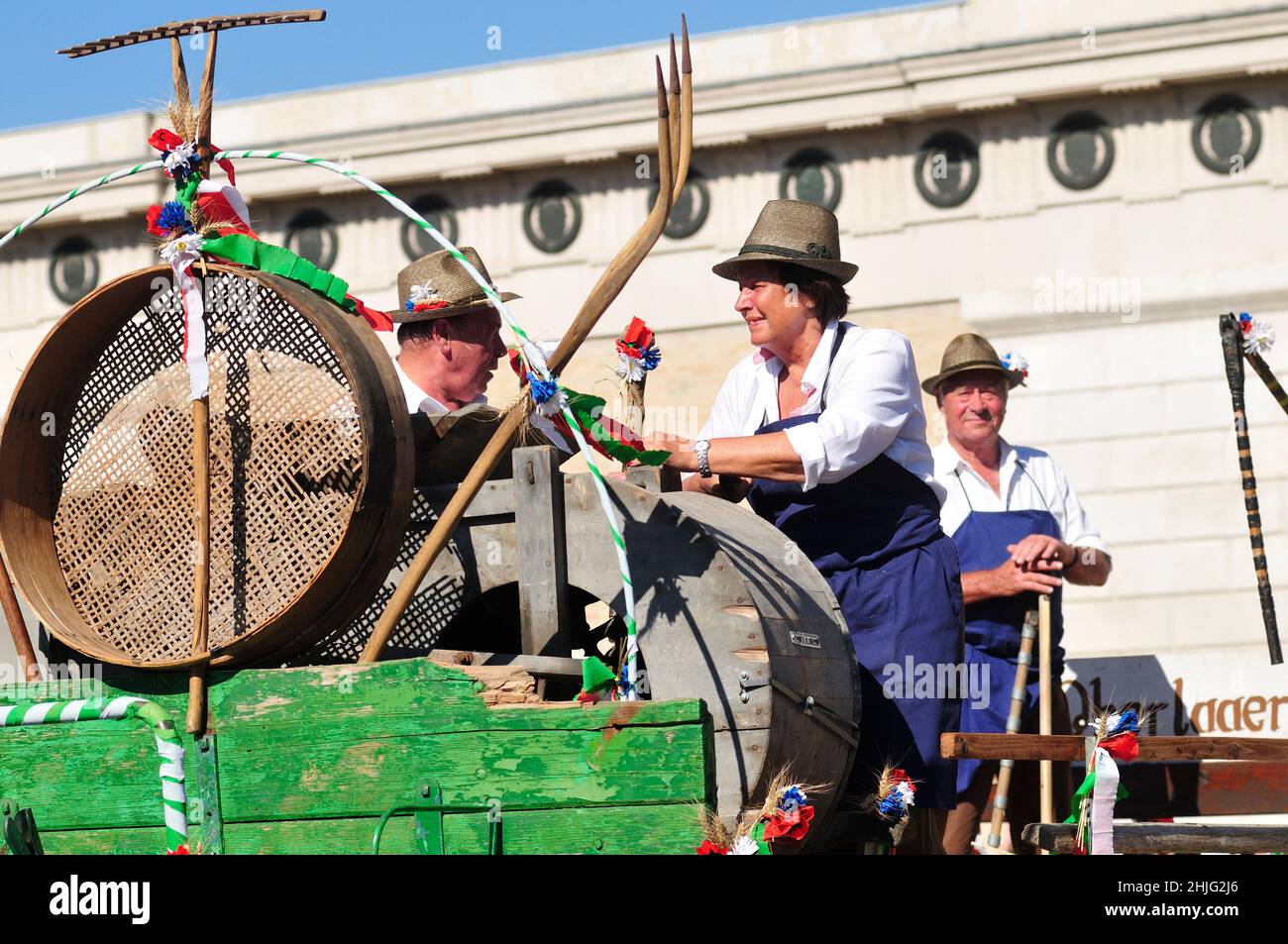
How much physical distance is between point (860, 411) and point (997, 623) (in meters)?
2.91

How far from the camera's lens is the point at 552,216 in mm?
16797

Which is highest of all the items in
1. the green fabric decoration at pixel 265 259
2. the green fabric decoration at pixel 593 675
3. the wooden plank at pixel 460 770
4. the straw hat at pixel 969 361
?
the straw hat at pixel 969 361

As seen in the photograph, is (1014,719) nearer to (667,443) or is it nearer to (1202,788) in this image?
(1202,788)

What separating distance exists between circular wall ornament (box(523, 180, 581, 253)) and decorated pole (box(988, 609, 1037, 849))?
9977mm

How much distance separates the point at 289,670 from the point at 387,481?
47cm

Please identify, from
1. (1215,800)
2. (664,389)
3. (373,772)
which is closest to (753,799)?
(373,772)

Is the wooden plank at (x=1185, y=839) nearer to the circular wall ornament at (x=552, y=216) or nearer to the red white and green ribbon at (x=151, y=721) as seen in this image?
the red white and green ribbon at (x=151, y=721)

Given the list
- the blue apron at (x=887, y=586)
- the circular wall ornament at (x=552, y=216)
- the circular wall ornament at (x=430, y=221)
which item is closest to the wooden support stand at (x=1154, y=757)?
the blue apron at (x=887, y=586)

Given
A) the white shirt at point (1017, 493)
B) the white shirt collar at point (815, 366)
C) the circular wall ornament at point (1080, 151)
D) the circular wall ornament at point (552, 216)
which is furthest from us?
the circular wall ornament at point (552, 216)

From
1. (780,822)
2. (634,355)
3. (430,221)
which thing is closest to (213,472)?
(634,355)

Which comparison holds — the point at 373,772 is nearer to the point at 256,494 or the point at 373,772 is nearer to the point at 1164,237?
the point at 256,494

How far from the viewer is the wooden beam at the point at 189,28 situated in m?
4.11

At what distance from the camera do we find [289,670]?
385 centimetres

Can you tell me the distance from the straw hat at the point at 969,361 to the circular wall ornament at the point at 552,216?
29.3 ft
